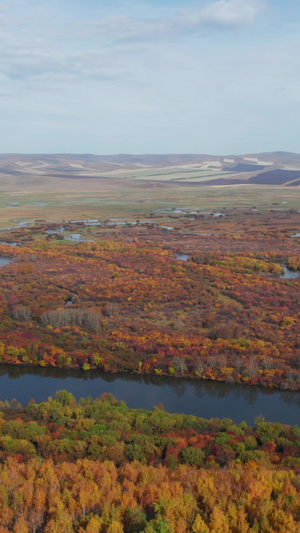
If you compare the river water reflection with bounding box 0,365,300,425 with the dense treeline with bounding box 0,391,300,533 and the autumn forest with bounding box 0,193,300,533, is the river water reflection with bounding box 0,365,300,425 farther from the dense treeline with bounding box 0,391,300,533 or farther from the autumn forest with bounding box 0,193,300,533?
the dense treeline with bounding box 0,391,300,533

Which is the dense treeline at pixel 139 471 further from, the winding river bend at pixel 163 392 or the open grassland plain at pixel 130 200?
the open grassland plain at pixel 130 200

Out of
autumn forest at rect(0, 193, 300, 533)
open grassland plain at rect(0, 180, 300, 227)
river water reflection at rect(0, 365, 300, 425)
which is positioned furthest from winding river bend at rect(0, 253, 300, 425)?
open grassland plain at rect(0, 180, 300, 227)

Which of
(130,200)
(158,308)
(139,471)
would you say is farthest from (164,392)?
(130,200)

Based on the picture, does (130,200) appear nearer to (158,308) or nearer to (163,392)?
(158,308)

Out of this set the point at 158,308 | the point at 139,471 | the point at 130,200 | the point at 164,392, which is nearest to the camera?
the point at 139,471

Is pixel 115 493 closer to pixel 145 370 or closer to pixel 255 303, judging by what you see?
pixel 145 370

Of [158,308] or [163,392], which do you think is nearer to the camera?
[163,392]

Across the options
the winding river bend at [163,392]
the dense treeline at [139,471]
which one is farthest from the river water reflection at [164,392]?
the dense treeline at [139,471]
